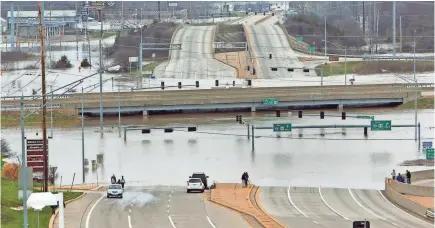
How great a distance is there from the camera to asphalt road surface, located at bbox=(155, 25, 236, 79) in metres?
147

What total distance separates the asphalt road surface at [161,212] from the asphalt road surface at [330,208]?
2.63m

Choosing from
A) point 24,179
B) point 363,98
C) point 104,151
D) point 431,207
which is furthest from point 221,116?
point 24,179

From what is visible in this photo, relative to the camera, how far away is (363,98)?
11488 centimetres

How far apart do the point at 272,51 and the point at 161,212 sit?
11722 cm

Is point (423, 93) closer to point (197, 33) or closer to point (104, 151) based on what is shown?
point (104, 151)

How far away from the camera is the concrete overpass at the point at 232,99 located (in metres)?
111

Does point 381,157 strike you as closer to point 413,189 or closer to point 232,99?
point 413,189

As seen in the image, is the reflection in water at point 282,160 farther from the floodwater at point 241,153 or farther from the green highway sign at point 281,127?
the green highway sign at point 281,127

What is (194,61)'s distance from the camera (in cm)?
15688

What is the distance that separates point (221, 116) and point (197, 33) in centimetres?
7209

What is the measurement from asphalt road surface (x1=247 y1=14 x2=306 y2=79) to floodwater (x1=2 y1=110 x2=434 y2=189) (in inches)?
1564

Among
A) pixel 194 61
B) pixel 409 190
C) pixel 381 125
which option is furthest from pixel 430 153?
pixel 194 61

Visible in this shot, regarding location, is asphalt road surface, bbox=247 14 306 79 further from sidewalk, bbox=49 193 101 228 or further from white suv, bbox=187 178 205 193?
sidewalk, bbox=49 193 101 228

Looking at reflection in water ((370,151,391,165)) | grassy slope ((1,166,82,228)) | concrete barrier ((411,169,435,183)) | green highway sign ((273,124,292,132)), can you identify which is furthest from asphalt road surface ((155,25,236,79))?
grassy slope ((1,166,82,228))
